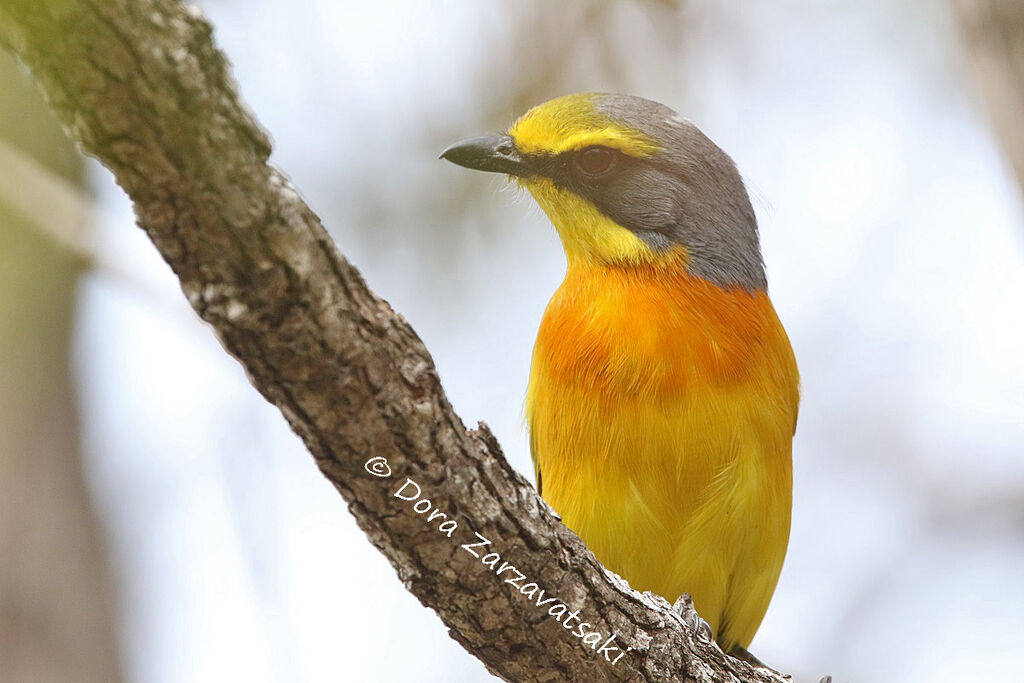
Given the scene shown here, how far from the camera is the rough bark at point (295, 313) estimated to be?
6.93ft

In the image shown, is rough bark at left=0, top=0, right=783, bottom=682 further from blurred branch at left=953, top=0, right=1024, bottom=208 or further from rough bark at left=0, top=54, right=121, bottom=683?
rough bark at left=0, top=54, right=121, bottom=683

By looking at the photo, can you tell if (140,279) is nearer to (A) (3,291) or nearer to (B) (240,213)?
(A) (3,291)

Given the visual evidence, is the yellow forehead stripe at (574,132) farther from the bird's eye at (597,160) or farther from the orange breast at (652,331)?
the orange breast at (652,331)

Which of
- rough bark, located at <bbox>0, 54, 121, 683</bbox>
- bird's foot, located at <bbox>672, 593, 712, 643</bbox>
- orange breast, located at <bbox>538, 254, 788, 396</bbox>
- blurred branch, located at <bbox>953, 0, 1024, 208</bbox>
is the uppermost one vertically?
blurred branch, located at <bbox>953, 0, 1024, 208</bbox>

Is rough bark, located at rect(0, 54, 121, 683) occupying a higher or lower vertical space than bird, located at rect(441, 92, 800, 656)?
lower

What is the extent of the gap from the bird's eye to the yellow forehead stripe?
0.04 metres

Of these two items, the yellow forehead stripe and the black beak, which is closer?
the yellow forehead stripe

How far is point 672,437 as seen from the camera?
4684 mm

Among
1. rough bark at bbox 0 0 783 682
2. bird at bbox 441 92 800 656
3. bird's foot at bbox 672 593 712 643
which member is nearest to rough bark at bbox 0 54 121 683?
bird at bbox 441 92 800 656

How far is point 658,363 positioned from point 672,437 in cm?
34

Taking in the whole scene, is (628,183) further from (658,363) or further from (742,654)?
(742,654)

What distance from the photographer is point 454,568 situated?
10.2 ft

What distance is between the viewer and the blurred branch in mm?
5039

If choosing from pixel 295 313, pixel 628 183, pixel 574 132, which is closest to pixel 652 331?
pixel 628 183
